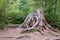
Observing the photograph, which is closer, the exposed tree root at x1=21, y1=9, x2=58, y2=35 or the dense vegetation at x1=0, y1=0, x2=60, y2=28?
the exposed tree root at x1=21, y1=9, x2=58, y2=35

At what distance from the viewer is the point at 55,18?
1248 cm

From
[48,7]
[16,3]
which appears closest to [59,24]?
[48,7]

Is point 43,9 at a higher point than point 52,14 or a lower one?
higher

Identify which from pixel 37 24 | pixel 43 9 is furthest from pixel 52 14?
pixel 37 24

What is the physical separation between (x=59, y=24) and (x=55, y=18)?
61cm

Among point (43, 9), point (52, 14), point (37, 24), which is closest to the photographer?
point (37, 24)

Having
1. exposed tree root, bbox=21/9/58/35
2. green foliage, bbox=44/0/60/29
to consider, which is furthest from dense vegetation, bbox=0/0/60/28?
exposed tree root, bbox=21/9/58/35

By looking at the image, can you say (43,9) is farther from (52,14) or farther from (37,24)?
(37,24)

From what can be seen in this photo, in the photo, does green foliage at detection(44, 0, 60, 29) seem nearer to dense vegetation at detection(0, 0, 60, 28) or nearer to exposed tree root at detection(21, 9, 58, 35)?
dense vegetation at detection(0, 0, 60, 28)

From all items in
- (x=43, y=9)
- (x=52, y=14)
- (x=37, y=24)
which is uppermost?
(x=43, y=9)

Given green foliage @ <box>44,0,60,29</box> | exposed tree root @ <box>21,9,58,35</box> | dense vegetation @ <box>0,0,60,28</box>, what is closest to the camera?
exposed tree root @ <box>21,9,58,35</box>

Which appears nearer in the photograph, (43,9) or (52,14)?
(52,14)

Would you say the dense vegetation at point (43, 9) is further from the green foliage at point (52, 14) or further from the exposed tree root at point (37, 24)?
the exposed tree root at point (37, 24)

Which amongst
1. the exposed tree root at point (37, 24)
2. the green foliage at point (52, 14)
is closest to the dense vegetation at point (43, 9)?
the green foliage at point (52, 14)
